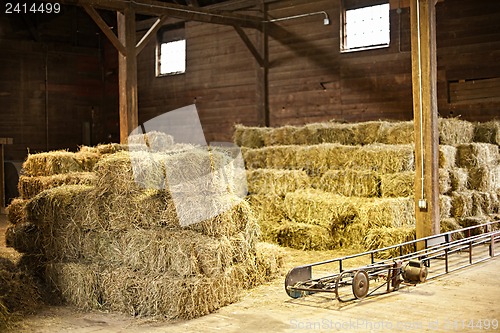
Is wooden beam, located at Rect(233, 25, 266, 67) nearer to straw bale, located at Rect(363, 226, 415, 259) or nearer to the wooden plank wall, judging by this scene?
the wooden plank wall

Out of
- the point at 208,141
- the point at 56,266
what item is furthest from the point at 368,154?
the point at 208,141

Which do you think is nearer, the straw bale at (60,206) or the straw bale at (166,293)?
the straw bale at (166,293)

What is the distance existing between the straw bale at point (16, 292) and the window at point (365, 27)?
9.23 meters

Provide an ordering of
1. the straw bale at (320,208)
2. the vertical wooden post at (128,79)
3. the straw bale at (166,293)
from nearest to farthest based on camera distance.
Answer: the straw bale at (166,293)
the straw bale at (320,208)
the vertical wooden post at (128,79)

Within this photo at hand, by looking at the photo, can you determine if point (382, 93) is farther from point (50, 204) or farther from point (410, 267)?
point (50, 204)

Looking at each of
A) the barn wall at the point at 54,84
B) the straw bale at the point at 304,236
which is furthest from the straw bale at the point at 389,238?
the barn wall at the point at 54,84

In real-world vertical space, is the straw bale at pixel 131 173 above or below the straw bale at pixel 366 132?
below

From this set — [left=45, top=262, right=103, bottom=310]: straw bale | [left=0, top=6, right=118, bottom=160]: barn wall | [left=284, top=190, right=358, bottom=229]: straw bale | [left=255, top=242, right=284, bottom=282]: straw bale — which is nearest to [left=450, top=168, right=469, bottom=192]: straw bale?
[left=284, top=190, right=358, bottom=229]: straw bale

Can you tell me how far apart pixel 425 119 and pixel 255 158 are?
12.9 ft

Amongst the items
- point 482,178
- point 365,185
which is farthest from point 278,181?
point 482,178

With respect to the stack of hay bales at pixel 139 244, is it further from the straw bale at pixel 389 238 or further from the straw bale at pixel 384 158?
the straw bale at pixel 384 158

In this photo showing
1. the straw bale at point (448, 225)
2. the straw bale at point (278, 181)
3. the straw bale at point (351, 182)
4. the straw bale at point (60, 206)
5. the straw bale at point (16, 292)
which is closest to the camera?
the straw bale at point (16, 292)

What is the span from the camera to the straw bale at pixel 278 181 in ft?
34.6

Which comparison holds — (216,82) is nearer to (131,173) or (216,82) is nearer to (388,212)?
(388,212)
